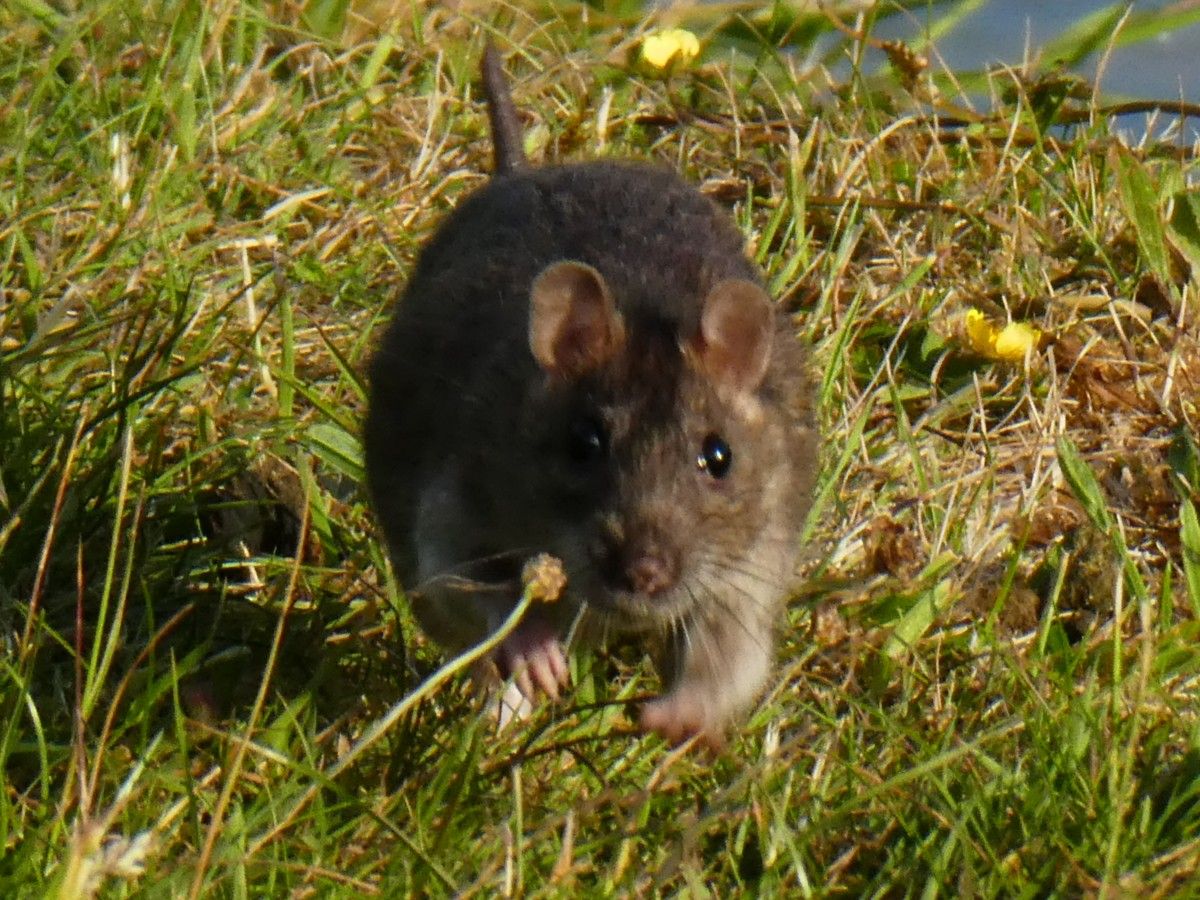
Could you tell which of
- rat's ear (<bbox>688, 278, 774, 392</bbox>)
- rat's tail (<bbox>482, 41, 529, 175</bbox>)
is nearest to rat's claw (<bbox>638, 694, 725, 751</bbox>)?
rat's ear (<bbox>688, 278, 774, 392</bbox>)

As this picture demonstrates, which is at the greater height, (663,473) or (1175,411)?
(663,473)

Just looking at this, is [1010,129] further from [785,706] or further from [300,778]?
[300,778]

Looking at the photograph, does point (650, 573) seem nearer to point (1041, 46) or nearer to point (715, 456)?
point (715, 456)

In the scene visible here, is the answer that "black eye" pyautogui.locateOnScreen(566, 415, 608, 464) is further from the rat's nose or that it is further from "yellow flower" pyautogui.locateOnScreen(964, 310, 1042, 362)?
"yellow flower" pyautogui.locateOnScreen(964, 310, 1042, 362)

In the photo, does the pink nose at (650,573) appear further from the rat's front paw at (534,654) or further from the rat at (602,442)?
the rat's front paw at (534,654)

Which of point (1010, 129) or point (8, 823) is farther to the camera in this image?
point (1010, 129)

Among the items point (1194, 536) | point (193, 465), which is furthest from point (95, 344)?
point (1194, 536)

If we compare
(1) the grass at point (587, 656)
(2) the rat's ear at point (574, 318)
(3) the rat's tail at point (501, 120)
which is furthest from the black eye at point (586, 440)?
(3) the rat's tail at point (501, 120)
